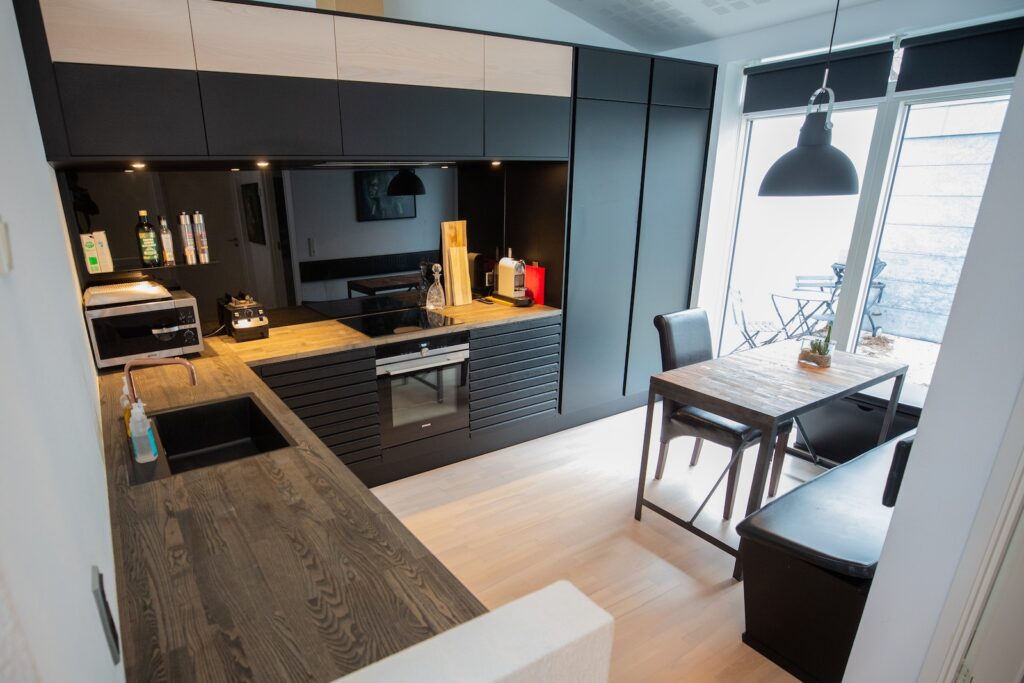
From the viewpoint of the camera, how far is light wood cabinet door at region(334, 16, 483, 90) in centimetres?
251

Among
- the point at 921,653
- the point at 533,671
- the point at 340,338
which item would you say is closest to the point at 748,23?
the point at 340,338

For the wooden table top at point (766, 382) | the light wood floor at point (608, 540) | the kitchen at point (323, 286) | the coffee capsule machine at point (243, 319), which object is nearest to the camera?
the kitchen at point (323, 286)

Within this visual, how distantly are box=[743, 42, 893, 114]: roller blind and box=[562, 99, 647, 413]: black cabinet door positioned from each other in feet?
2.88

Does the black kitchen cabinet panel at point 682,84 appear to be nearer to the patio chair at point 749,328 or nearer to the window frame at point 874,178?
the window frame at point 874,178

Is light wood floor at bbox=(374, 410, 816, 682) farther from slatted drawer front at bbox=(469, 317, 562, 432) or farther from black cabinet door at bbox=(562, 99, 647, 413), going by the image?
black cabinet door at bbox=(562, 99, 647, 413)

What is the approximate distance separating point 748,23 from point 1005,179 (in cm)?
294

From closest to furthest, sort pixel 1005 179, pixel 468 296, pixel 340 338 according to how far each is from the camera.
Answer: pixel 1005 179
pixel 340 338
pixel 468 296

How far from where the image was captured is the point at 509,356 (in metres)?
3.37

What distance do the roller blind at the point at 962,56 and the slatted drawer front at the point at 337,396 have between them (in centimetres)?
329

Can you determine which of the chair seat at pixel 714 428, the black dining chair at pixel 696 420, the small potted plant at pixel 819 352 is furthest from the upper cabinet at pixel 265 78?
the small potted plant at pixel 819 352

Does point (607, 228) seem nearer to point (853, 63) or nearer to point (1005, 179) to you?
point (853, 63)

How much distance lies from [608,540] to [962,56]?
3020mm

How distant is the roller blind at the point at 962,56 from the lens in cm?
254

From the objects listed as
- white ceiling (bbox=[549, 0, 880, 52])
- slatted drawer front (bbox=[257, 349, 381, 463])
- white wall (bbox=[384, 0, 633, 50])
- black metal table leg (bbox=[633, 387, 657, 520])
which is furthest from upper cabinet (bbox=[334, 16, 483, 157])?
black metal table leg (bbox=[633, 387, 657, 520])
